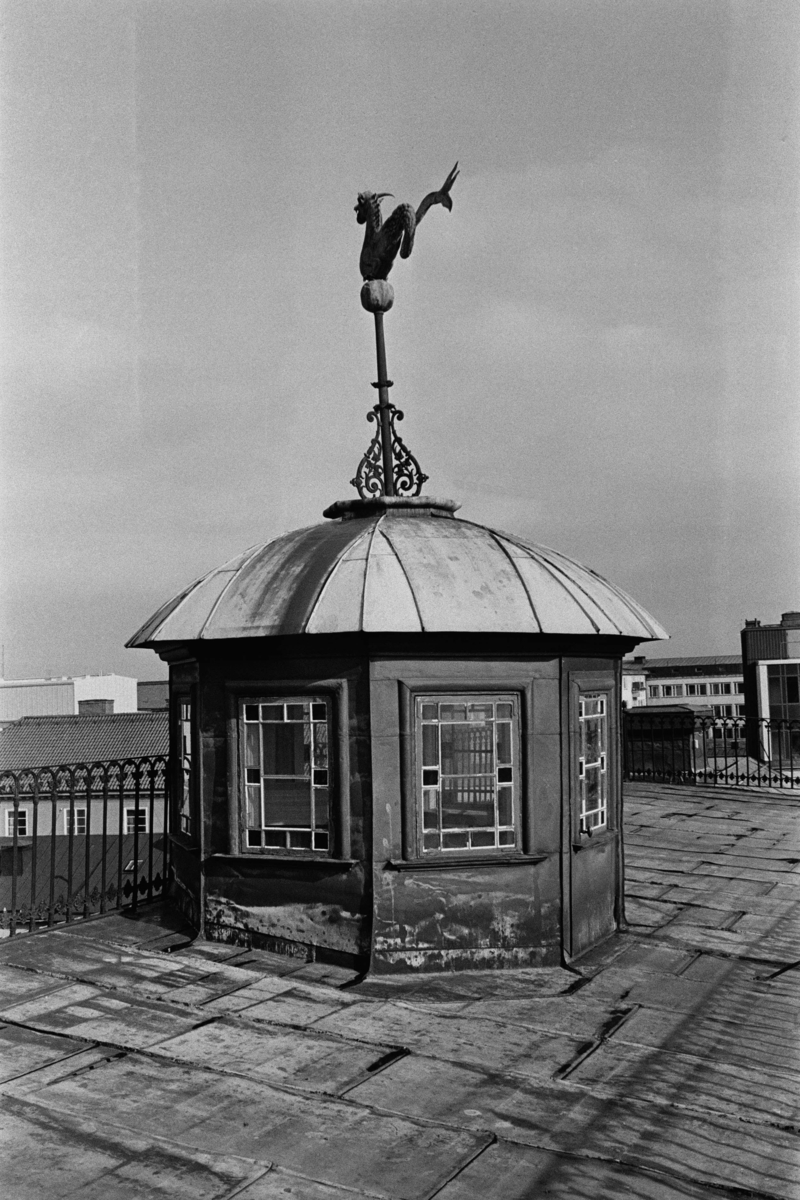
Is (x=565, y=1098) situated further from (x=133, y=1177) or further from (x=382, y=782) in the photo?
(x=382, y=782)

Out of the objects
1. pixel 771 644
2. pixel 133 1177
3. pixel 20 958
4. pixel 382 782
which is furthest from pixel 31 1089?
pixel 771 644

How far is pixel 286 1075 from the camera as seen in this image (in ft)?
20.8

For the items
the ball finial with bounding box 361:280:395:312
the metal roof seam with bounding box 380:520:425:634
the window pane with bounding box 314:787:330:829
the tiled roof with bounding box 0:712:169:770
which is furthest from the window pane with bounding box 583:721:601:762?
the tiled roof with bounding box 0:712:169:770

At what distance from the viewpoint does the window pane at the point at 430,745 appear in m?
8.85

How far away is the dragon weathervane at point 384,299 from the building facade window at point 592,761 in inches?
111

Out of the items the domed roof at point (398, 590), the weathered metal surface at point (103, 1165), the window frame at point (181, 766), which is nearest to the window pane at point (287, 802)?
the window frame at point (181, 766)

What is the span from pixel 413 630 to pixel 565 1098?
3.57 metres

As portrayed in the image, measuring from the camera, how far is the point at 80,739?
1719 inches

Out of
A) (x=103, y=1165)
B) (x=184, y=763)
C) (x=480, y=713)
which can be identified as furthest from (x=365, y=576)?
(x=103, y=1165)

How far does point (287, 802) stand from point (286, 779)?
0.78 ft

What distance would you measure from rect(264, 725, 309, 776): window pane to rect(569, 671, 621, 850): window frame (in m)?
2.43

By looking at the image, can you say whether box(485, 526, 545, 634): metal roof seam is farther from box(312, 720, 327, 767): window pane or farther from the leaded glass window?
box(312, 720, 327, 767): window pane

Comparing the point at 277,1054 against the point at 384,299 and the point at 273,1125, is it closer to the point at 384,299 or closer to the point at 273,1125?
the point at 273,1125

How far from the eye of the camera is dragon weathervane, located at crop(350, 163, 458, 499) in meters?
10.6
